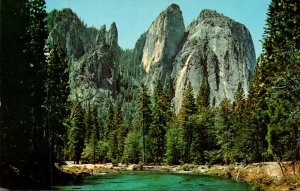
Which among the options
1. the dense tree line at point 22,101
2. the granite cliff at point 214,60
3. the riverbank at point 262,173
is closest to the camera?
the dense tree line at point 22,101

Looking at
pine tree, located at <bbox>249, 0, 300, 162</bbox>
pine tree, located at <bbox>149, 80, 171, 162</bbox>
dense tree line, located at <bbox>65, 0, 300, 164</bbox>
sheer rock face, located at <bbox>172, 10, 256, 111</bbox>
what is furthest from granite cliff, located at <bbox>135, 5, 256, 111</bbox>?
pine tree, located at <bbox>249, 0, 300, 162</bbox>

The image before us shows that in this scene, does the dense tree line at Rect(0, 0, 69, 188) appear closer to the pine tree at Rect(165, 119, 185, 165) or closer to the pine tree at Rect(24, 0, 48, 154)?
the pine tree at Rect(24, 0, 48, 154)

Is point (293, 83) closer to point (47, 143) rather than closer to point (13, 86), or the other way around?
point (13, 86)

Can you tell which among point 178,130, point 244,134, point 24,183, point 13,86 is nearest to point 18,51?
point 13,86

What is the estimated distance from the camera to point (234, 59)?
17850 centimetres

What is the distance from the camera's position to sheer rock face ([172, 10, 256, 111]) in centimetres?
17188

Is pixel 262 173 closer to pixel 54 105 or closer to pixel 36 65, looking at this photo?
pixel 54 105

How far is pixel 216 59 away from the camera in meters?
180

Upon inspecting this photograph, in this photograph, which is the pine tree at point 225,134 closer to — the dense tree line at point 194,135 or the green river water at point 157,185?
the dense tree line at point 194,135

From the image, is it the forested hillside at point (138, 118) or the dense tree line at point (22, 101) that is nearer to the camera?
the dense tree line at point (22, 101)

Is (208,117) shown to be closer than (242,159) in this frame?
No

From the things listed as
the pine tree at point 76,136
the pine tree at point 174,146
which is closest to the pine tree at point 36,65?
the pine tree at point 76,136

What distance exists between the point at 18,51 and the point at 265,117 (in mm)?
23358

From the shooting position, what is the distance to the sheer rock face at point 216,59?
564 feet
